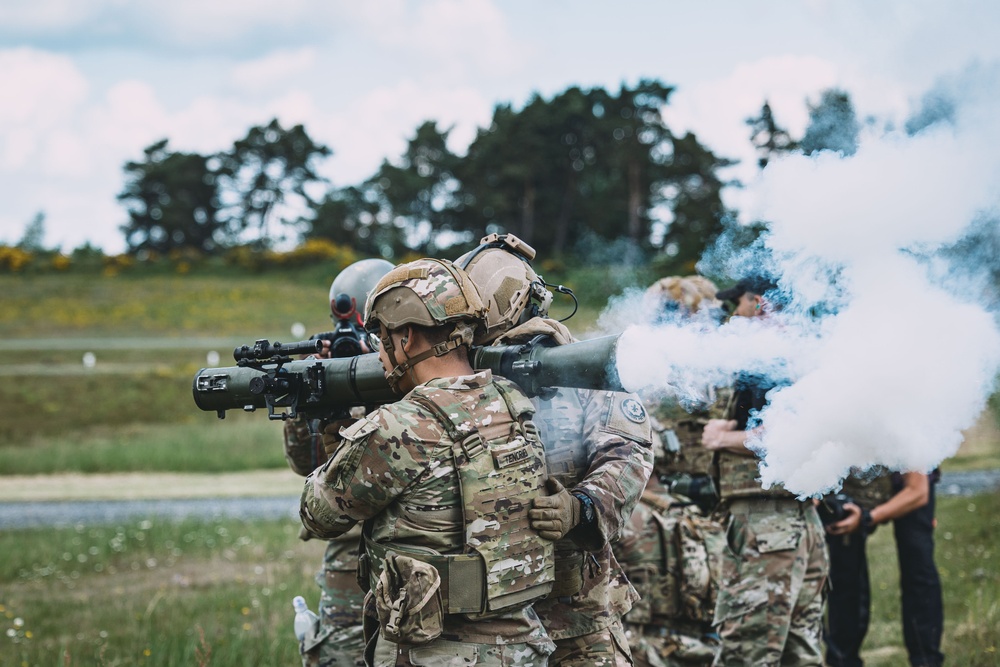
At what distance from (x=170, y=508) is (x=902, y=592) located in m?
11.3

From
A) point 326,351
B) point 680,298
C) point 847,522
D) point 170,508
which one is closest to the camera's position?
point 326,351

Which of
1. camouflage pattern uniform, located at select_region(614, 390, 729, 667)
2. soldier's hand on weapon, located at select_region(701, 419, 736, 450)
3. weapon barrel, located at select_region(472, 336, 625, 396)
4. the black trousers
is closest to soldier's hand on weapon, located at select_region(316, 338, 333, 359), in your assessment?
weapon barrel, located at select_region(472, 336, 625, 396)

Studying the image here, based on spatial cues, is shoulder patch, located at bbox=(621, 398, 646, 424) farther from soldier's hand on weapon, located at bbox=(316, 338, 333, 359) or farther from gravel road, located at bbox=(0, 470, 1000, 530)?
gravel road, located at bbox=(0, 470, 1000, 530)

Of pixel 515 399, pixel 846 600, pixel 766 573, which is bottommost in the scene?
pixel 846 600

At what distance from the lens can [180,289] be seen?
45.8 m

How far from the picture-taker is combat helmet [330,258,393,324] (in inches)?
204

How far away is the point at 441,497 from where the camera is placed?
3223mm

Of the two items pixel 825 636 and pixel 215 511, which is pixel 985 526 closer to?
pixel 825 636

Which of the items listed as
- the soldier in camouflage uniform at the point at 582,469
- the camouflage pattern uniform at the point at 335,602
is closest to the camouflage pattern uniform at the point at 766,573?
the soldier in camouflage uniform at the point at 582,469

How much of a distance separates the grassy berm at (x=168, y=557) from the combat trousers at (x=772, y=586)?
1.87 m

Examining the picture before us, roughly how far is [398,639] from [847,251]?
2.04 meters

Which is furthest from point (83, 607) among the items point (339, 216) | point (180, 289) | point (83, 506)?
point (339, 216)

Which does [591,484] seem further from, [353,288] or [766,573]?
[353,288]

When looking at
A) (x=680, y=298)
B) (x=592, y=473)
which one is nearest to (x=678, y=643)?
(x=680, y=298)
